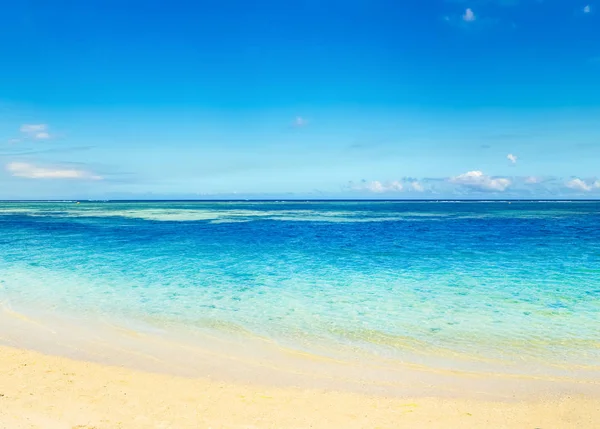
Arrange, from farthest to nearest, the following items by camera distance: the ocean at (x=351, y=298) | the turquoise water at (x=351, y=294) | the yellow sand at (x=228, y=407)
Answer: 1. the turquoise water at (x=351, y=294)
2. the ocean at (x=351, y=298)
3. the yellow sand at (x=228, y=407)

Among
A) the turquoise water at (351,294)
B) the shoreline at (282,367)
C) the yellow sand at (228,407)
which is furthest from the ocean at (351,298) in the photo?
the yellow sand at (228,407)

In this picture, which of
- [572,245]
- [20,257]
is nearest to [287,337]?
[20,257]

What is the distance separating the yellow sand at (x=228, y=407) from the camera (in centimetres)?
584

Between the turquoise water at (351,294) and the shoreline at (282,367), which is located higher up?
the turquoise water at (351,294)

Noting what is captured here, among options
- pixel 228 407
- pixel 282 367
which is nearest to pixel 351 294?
pixel 282 367

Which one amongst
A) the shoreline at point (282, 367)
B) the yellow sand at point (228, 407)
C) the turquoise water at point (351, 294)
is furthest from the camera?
the turquoise water at point (351, 294)

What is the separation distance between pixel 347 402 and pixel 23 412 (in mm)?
4666

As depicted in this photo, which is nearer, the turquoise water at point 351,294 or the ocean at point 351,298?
the ocean at point 351,298

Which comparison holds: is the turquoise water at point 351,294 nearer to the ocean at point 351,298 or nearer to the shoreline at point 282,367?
the ocean at point 351,298

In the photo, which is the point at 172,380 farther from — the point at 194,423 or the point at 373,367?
the point at 373,367

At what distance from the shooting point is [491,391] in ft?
23.0

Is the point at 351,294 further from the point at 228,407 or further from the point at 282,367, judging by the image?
the point at 228,407

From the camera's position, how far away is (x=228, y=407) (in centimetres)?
634

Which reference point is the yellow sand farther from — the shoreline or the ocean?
the ocean
